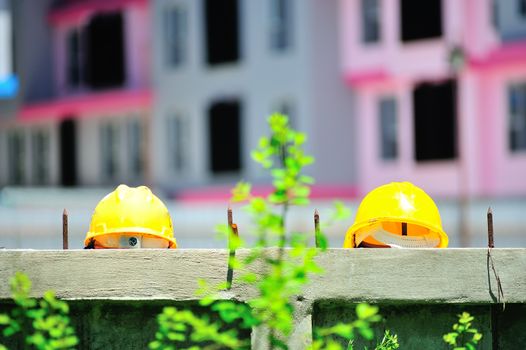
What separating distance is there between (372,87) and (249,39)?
4188 millimetres

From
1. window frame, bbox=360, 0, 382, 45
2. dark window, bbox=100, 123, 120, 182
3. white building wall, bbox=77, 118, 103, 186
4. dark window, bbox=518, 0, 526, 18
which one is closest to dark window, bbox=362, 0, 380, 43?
window frame, bbox=360, 0, 382, 45

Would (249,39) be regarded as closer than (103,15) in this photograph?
Yes

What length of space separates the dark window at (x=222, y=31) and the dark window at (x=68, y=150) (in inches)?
263

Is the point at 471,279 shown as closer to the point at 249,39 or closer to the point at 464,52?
the point at 464,52

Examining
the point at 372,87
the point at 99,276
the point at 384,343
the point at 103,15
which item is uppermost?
the point at 103,15

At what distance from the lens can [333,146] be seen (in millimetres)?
30172

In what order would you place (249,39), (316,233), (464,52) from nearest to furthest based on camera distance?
(316,233)
(464,52)
(249,39)

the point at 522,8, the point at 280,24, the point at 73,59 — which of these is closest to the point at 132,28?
the point at 73,59

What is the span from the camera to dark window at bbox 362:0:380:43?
29484mm

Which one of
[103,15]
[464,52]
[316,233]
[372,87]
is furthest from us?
[103,15]

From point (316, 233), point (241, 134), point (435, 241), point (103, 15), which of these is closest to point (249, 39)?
point (241, 134)

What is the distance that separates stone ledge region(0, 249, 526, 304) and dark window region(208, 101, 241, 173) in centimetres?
2693

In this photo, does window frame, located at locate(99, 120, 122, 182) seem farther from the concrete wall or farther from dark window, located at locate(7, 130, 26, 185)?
the concrete wall

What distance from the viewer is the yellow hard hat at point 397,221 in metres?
6.24
